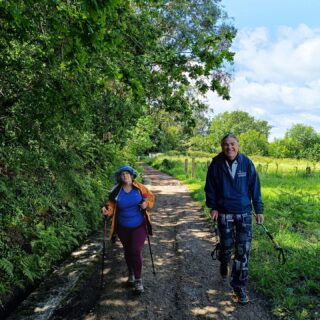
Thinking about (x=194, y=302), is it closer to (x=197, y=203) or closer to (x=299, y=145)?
(x=197, y=203)

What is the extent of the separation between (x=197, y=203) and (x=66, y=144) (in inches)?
259

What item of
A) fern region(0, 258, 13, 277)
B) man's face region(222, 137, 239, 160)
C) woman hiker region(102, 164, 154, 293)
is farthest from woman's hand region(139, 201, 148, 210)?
fern region(0, 258, 13, 277)

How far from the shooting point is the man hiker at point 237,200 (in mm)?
5035

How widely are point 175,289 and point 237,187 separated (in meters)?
1.96

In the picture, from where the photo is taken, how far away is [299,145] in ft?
300

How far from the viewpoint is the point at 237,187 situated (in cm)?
502

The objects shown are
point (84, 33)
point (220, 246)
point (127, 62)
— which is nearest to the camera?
point (84, 33)

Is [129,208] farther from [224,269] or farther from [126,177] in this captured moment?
[224,269]

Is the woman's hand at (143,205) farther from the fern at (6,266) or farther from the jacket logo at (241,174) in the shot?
the fern at (6,266)

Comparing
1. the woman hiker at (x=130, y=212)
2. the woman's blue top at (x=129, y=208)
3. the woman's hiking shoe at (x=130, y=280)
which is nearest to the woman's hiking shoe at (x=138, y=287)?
the woman hiker at (x=130, y=212)

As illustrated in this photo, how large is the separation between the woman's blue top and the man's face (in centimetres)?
Answer: 158

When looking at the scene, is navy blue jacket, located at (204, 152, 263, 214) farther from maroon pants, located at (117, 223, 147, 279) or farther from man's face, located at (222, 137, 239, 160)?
maroon pants, located at (117, 223, 147, 279)

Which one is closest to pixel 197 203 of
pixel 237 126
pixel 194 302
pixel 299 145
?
pixel 194 302

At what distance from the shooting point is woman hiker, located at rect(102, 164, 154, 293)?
553cm
